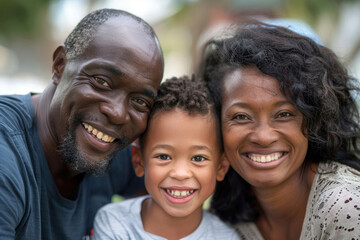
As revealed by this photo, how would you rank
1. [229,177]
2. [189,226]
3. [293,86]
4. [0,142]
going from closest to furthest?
[0,142] → [293,86] → [189,226] → [229,177]

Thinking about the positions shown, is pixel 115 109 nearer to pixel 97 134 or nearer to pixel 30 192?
pixel 97 134

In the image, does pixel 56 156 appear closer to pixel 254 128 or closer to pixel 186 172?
pixel 186 172

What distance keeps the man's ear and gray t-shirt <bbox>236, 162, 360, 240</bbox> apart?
183 cm

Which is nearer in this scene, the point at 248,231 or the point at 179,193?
the point at 179,193

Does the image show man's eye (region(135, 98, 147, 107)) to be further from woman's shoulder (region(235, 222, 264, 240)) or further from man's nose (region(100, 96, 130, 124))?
woman's shoulder (region(235, 222, 264, 240))

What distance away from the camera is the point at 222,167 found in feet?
9.34

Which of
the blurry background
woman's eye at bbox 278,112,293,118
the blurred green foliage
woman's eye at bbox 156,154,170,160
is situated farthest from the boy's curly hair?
the blurred green foliage

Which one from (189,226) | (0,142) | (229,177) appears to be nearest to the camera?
(0,142)

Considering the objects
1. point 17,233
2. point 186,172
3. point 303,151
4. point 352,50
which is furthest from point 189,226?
point 352,50

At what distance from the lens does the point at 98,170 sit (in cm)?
254

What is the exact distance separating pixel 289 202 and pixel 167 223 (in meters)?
0.87

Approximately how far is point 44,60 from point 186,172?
12101 millimetres

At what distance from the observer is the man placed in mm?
2391

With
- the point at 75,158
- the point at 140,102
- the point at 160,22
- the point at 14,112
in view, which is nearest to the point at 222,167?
the point at 140,102
